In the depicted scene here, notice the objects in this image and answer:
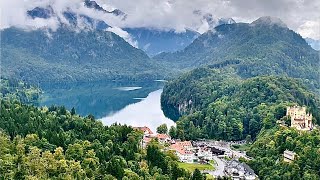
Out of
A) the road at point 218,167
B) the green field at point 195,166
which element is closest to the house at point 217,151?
the road at point 218,167

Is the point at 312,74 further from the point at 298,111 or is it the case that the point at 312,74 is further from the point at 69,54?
the point at 69,54

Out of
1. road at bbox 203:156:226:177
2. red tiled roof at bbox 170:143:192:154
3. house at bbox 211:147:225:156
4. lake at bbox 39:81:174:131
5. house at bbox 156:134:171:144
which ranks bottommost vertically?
road at bbox 203:156:226:177

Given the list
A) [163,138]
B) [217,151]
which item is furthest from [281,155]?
[163,138]

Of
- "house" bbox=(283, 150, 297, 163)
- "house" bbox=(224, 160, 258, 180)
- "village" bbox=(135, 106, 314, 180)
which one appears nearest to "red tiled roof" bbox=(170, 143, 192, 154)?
"village" bbox=(135, 106, 314, 180)

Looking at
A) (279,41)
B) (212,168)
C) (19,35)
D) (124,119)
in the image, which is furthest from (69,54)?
(212,168)

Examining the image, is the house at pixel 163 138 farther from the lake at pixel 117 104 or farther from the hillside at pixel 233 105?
the lake at pixel 117 104

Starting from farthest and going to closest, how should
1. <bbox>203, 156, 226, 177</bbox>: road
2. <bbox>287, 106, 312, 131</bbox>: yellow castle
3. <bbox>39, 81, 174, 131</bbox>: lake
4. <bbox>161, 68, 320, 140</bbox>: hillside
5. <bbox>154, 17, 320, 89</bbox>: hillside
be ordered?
<bbox>154, 17, 320, 89</bbox>: hillside, <bbox>39, 81, 174, 131</bbox>: lake, <bbox>161, 68, 320, 140</bbox>: hillside, <bbox>287, 106, 312, 131</bbox>: yellow castle, <bbox>203, 156, 226, 177</bbox>: road

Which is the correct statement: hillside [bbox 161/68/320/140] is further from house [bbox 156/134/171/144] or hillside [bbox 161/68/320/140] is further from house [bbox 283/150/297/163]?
house [bbox 283/150/297/163]

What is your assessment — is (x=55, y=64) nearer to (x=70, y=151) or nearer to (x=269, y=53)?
(x=269, y=53)
